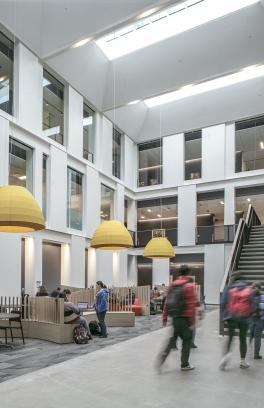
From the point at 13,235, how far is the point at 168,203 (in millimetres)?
13854

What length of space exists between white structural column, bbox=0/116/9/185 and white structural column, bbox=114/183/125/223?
10653 millimetres

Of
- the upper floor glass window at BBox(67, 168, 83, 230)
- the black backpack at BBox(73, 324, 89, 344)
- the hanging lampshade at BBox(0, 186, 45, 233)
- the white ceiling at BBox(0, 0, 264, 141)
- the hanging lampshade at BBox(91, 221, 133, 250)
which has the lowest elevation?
the black backpack at BBox(73, 324, 89, 344)

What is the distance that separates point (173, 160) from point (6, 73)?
44.1ft

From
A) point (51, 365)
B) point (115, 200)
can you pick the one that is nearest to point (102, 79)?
point (115, 200)

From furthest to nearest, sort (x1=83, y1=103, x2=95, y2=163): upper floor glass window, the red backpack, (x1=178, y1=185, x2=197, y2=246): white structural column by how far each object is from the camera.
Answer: (x1=178, y1=185, x2=197, y2=246): white structural column → (x1=83, y1=103, x2=95, y2=163): upper floor glass window → the red backpack

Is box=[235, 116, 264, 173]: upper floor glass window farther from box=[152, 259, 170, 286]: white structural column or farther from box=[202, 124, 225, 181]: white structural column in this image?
box=[152, 259, 170, 286]: white structural column

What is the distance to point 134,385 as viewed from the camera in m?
6.25

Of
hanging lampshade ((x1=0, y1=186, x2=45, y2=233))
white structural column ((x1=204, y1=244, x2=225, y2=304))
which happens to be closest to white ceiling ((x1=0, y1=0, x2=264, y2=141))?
white structural column ((x1=204, y1=244, x2=225, y2=304))

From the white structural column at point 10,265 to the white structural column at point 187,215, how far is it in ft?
42.0

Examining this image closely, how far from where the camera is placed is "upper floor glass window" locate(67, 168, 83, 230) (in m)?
21.5

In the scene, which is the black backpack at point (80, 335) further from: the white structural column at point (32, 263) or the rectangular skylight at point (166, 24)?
the rectangular skylight at point (166, 24)

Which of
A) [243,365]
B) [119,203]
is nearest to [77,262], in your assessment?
[119,203]

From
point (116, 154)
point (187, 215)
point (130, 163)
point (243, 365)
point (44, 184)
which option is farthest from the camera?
point (130, 163)

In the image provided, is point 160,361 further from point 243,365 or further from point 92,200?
point 92,200
